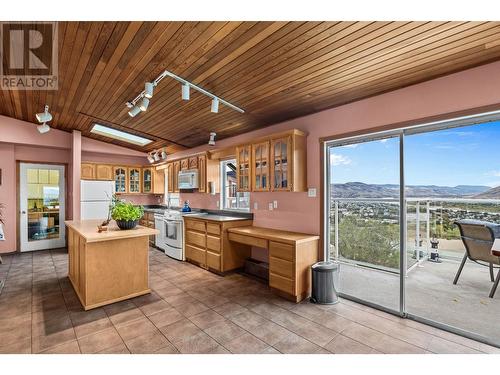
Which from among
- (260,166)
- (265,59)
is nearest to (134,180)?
(260,166)

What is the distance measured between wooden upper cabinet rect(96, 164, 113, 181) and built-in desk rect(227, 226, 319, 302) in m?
4.98

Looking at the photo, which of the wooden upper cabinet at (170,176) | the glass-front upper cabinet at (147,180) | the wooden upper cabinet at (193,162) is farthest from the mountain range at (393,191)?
the glass-front upper cabinet at (147,180)

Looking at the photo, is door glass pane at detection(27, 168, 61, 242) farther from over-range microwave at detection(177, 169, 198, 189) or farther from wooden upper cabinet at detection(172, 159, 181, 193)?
over-range microwave at detection(177, 169, 198, 189)

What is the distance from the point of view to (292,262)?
3111 mm

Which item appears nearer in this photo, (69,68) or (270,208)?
(69,68)

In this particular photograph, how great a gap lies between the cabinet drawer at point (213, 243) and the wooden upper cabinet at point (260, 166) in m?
1.05

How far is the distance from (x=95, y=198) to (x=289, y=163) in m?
4.90

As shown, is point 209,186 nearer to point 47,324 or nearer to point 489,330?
point 47,324

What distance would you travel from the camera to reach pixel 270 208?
13.5ft

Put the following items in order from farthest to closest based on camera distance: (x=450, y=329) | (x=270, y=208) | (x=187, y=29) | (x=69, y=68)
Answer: (x=270, y=208) → (x=69, y=68) → (x=450, y=329) → (x=187, y=29)

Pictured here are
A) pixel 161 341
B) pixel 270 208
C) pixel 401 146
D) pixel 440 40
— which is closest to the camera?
pixel 440 40

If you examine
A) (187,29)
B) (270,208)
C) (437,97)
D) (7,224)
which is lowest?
(7,224)

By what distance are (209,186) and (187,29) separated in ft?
11.1

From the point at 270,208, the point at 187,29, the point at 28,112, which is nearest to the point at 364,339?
the point at 270,208
